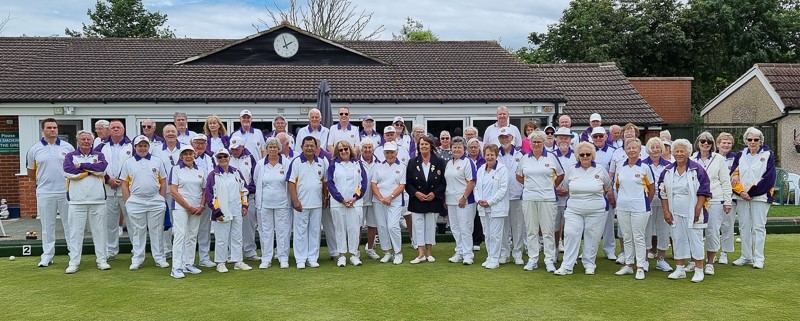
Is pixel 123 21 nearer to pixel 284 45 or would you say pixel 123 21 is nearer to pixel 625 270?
pixel 284 45

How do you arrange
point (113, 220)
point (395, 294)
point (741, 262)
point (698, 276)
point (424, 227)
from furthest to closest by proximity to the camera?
1. point (113, 220)
2. point (424, 227)
3. point (741, 262)
4. point (698, 276)
5. point (395, 294)

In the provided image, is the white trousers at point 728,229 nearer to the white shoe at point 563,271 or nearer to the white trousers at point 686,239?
the white trousers at point 686,239

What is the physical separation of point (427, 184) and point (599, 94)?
1155cm

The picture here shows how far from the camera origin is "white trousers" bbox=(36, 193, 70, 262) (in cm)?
861

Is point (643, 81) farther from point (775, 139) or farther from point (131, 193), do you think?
point (131, 193)

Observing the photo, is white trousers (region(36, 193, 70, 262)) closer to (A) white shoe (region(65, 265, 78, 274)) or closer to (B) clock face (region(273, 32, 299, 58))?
(A) white shoe (region(65, 265, 78, 274))

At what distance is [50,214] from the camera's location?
8633 mm

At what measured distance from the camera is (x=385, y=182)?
866cm

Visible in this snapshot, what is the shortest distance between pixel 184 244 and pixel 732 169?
6574 millimetres

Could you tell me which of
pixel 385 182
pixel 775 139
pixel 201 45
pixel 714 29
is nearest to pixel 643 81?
pixel 775 139

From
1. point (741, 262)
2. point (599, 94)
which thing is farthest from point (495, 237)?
point (599, 94)

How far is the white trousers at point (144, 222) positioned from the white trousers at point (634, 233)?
536 centimetres

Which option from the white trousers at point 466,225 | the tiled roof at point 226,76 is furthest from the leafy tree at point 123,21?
the white trousers at point 466,225

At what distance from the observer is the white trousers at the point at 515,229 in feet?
28.2
